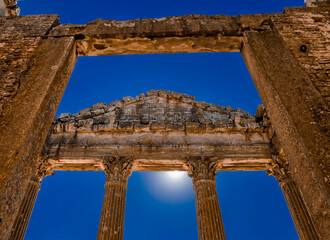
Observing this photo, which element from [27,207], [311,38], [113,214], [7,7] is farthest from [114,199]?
[311,38]

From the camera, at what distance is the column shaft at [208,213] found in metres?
8.09

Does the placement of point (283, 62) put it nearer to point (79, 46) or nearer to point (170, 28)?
point (170, 28)

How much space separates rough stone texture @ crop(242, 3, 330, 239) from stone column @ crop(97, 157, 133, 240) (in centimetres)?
602

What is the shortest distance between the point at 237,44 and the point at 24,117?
456 cm

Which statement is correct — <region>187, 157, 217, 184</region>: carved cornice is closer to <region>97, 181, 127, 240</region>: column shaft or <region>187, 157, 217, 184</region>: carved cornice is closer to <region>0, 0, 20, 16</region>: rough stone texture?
<region>97, 181, 127, 240</region>: column shaft

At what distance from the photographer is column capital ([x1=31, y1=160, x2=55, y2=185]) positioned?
9609 millimetres

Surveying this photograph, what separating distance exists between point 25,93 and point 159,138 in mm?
7150

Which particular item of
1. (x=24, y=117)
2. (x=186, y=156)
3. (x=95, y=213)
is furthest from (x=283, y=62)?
(x=95, y=213)

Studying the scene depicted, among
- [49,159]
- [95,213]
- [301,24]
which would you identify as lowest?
[301,24]

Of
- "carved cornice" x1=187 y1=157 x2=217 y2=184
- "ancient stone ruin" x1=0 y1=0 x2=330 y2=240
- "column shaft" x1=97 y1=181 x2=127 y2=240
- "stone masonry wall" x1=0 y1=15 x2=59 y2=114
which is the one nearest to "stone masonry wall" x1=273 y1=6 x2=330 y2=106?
"ancient stone ruin" x1=0 y1=0 x2=330 y2=240

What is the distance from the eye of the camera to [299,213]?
28.0 ft

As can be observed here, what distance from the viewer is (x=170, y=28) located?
5.76 metres

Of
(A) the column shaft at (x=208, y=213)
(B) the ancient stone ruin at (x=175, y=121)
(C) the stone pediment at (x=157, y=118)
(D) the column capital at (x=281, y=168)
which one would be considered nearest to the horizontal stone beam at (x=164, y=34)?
(B) the ancient stone ruin at (x=175, y=121)

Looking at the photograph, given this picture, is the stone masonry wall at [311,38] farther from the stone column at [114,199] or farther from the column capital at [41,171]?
the column capital at [41,171]
